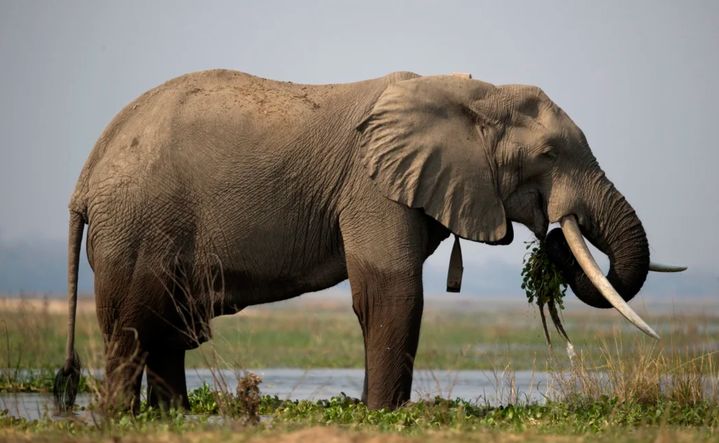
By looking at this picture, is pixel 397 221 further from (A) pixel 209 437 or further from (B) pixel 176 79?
(A) pixel 209 437

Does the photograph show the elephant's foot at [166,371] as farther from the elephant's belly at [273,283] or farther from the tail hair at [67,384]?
the tail hair at [67,384]

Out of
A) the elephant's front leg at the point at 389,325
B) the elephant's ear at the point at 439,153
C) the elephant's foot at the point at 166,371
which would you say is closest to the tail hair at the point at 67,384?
the elephant's foot at the point at 166,371

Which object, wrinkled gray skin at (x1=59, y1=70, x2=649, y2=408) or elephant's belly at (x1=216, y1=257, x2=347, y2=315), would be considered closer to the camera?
wrinkled gray skin at (x1=59, y1=70, x2=649, y2=408)

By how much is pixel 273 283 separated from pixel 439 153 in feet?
6.35

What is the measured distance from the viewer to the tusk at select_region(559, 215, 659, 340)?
12.5m

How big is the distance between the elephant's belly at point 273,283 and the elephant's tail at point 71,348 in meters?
1.35

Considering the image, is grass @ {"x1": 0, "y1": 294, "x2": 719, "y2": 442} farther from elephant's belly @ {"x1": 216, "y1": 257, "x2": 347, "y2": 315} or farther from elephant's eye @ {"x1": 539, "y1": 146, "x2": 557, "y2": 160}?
elephant's eye @ {"x1": 539, "y1": 146, "x2": 557, "y2": 160}

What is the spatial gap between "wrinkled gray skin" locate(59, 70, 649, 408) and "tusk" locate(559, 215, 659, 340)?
0.13 m

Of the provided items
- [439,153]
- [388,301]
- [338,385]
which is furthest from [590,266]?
[338,385]

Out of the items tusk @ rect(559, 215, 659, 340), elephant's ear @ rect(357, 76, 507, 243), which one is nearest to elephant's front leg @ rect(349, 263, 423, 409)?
elephant's ear @ rect(357, 76, 507, 243)

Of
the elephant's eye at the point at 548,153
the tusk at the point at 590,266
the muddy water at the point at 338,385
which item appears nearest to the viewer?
the tusk at the point at 590,266

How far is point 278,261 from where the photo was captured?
Result: 12.9 meters

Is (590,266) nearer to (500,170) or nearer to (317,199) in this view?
(500,170)

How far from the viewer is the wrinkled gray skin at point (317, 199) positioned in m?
12.6
